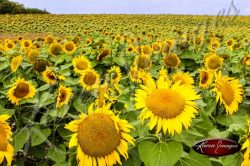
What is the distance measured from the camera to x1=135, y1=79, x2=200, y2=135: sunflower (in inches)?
98.6

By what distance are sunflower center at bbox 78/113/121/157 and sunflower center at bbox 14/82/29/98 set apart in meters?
1.57

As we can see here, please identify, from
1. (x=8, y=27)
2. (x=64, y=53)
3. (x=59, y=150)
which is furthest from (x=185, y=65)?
(x=8, y=27)

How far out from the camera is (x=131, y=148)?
8.81 feet

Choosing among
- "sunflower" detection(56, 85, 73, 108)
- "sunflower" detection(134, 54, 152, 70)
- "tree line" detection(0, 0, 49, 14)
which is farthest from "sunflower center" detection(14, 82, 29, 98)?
"tree line" detection(0, 0, 49, 14)

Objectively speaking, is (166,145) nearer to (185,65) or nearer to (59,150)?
(59,150)

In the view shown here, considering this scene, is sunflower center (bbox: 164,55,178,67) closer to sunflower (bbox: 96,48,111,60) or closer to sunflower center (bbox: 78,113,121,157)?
sunflower (bbox: 96,48,111,60)

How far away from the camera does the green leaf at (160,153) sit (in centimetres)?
246

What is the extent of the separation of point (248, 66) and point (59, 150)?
2.93 m

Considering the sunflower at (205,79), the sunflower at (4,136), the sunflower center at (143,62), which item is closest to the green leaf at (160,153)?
the sunflower at (4,136)

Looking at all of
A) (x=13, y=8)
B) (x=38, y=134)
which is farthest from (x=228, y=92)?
(x=13, y=8)

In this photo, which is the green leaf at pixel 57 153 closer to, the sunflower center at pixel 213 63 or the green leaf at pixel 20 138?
the green leaf at pixel 20 138

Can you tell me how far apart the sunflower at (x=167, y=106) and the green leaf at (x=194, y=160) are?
0.56 ft

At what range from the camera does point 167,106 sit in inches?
99.0

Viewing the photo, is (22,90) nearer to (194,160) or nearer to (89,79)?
(89,79)
